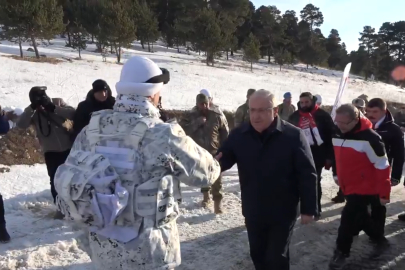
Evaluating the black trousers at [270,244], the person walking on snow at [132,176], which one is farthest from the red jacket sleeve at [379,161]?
the person walking on snow at [132,176]

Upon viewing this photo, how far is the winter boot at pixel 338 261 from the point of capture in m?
4.75

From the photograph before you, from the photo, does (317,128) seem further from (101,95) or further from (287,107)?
(101,95)

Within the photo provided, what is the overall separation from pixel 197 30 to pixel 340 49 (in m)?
36.5

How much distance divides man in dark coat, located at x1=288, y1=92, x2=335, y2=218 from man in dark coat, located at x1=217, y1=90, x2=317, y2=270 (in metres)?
2.49

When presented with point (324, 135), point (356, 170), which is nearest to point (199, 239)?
point (356, 170)

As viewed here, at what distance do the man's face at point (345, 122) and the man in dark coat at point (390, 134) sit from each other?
4.26ft

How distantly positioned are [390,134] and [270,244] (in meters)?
2.84

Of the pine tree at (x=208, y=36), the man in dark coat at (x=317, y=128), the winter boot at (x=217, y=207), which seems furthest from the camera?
the pine tree at (x=208, y=36)

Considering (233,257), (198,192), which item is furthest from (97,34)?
(233,257)

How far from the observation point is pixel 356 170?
4625 mm

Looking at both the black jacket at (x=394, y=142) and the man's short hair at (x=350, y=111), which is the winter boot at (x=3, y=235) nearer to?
the man's short hair at (x=350, y=111)

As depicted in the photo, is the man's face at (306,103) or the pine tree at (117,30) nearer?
the man's face at (306,103)

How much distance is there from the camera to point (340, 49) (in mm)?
68562

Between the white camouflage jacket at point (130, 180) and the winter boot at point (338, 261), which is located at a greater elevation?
the white camouflage jacket at point (130, 180)
